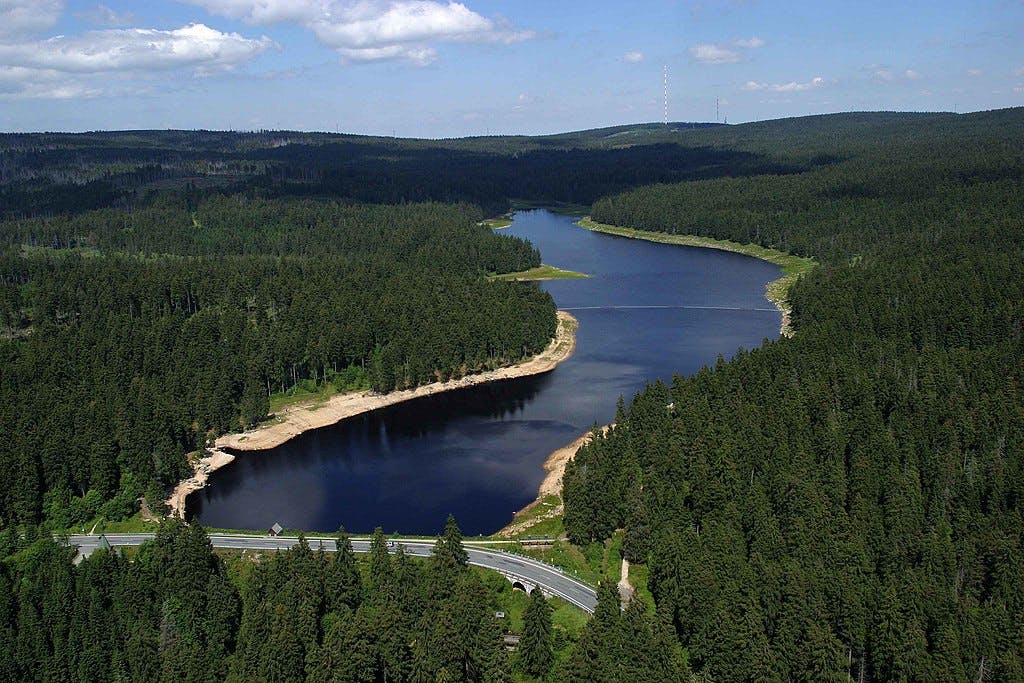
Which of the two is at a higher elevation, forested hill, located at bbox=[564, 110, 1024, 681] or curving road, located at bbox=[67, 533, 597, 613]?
forested hill, located at bbox=[564, 110, 1024, 681]

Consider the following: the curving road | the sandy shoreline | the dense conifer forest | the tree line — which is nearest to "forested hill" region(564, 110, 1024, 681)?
the dense conifer forest

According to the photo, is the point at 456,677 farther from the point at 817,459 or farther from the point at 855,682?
the point at 817,459

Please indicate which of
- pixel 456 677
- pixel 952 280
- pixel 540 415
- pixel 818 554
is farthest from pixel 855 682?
pixel 952 280

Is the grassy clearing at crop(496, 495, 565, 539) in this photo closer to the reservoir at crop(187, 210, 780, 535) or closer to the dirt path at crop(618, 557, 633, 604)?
the reservoir at crop(187, 210, 780, 535)

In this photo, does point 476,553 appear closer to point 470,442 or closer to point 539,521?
point 539,521

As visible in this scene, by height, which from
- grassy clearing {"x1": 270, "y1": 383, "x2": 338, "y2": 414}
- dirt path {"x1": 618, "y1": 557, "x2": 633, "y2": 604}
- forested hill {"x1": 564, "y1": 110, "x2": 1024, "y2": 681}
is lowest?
dirt path {"x1": 618, "y1": 557, "x2": 633, "y2": 604}

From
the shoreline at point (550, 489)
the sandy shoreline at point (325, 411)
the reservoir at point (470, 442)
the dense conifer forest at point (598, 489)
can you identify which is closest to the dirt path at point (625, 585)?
the dense conifer forest at point (598, 489)
